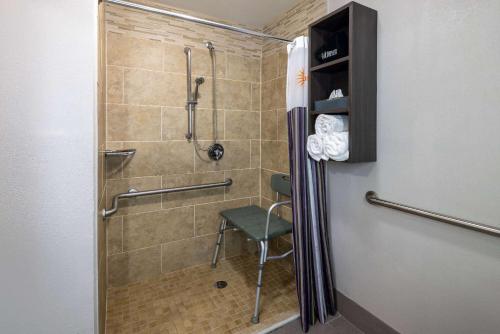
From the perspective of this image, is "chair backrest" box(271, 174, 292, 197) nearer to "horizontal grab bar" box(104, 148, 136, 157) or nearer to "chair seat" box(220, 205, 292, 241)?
"chair seat" box(220, 205, 292, 241)

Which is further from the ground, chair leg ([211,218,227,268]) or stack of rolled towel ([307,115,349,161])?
stack of rolled towel ([307,115,349,161])

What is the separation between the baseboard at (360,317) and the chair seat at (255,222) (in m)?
0.55

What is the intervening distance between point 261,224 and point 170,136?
1025mm

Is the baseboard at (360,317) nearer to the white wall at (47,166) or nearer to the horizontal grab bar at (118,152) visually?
the white wall at (47,166)

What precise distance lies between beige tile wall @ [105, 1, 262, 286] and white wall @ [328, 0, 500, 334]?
116 centimetres

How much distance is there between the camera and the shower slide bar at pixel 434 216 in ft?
3.05

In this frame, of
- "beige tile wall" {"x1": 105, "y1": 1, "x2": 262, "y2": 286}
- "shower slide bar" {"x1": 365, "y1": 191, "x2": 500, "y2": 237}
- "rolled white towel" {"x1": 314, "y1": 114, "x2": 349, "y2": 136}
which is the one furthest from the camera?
"beige tile wall" {"x1": 105, "y1": 1, "x2": 262, "y2": 286}

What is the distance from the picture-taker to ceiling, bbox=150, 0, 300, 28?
1.92m

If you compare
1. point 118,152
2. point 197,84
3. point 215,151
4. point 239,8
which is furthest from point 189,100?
point 239,8

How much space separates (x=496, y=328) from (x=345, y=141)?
0.94 metres

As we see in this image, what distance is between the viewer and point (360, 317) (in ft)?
4.86

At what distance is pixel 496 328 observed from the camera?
954 mm

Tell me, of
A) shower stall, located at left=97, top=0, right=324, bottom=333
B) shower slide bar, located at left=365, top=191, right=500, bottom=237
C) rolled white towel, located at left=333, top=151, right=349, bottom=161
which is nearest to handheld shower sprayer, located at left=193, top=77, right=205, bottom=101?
shower stall, located at left=97, top=0, right=324, bottom=333

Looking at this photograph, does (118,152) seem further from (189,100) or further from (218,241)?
(218,241)
